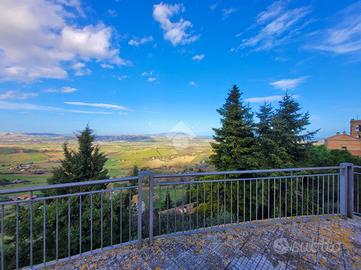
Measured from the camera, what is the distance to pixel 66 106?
2667 cm

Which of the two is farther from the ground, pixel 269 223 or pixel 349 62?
pixel 349 62

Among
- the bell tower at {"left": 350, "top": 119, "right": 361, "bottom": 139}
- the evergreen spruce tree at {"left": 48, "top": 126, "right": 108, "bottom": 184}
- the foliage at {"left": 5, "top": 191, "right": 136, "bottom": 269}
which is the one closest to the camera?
the foliage at {"left": 5, "top": 191, "right": 136, "bottom": 269}

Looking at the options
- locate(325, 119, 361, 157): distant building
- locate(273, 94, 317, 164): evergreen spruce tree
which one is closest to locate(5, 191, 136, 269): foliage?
locate(273, 94, 317, 164): evergreen spruce tree

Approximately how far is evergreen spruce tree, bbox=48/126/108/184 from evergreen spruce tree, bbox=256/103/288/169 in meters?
12.5

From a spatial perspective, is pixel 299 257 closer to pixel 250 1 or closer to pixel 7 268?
pixel 250 1

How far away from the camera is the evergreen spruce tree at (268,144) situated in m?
12.6

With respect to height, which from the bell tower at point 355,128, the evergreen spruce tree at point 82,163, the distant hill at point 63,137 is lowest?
the evergreen spruce tree at point 82,163

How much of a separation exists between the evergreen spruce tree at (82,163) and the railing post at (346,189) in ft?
47.9

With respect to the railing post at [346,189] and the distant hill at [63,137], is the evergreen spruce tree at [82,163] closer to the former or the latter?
the distant hill at [63,137]

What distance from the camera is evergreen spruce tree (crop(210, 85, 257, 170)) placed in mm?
12727

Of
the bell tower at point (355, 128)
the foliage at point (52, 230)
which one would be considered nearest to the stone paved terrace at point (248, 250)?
the foliage at point (52, 230)

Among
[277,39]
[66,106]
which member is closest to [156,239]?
[277,39]

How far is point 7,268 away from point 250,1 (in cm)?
1447

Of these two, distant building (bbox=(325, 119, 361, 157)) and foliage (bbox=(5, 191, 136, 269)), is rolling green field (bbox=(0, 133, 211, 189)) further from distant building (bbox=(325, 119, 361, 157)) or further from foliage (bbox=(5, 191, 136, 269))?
distant building (bbox=(325, 119, 361, 157))
